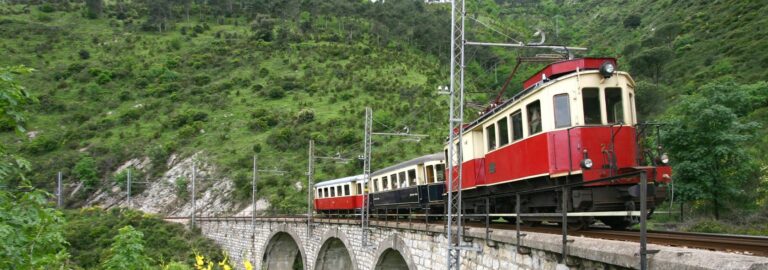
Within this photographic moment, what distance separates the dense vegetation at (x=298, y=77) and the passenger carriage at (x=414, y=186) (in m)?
7.52

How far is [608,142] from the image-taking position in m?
7.47

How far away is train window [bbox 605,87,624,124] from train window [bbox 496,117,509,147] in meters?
2.02

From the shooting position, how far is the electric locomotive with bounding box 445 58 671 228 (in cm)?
707

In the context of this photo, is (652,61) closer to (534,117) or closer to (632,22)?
(632,22)

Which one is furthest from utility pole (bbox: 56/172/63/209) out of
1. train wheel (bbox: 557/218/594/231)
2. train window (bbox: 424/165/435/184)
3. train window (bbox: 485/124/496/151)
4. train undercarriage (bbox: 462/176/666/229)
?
train wheel (bbox: 557/218/594/231)

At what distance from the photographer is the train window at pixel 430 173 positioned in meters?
15.8

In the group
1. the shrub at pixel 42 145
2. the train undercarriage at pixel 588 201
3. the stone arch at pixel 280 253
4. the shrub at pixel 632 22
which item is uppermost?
the shrub at pixel 632 22

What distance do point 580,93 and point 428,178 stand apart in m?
8.62

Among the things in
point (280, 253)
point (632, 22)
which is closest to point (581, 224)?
point (280, 253)

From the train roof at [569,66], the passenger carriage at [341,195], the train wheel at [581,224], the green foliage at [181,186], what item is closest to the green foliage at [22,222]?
the train wheel at [581,224]

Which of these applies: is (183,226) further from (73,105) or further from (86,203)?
(73,105)

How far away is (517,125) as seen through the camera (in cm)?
892

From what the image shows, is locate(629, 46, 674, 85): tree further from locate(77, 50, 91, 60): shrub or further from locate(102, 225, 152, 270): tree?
locate(77, 50, 91, 60): shrub

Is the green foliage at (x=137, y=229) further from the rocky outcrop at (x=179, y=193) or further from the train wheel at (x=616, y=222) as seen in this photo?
the train wheel at (x=616, y=222)
